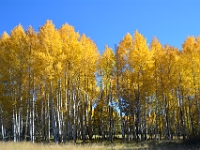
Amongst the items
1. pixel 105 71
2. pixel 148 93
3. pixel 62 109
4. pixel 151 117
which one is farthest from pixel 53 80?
pixel 151 117

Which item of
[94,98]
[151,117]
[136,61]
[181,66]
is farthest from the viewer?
[151,117]

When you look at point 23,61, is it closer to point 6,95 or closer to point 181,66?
point 6,95

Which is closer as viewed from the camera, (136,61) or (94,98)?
(136,61)

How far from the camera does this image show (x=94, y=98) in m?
20.0

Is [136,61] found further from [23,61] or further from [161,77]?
[23,61]

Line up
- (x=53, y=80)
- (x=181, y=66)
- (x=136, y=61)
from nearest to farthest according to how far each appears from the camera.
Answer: (x=53, y=80) < (x=136, y=61) < (x=181, y=66)

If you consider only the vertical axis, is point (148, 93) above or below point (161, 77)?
below

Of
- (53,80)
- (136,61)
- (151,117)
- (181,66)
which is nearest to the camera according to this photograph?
Answer: (53,80)

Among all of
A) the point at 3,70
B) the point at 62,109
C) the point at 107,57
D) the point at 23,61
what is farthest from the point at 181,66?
the point at 3,70

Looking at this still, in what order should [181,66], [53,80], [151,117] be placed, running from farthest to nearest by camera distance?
[151,117]
[181,66]
[53,80]

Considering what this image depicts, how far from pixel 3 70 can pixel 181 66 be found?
12.8 metres

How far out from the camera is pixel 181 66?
61.2 ft

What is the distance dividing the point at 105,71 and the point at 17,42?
6.97 meters

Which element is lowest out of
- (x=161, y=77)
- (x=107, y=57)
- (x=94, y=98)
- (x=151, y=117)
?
(x=151, y=117)
